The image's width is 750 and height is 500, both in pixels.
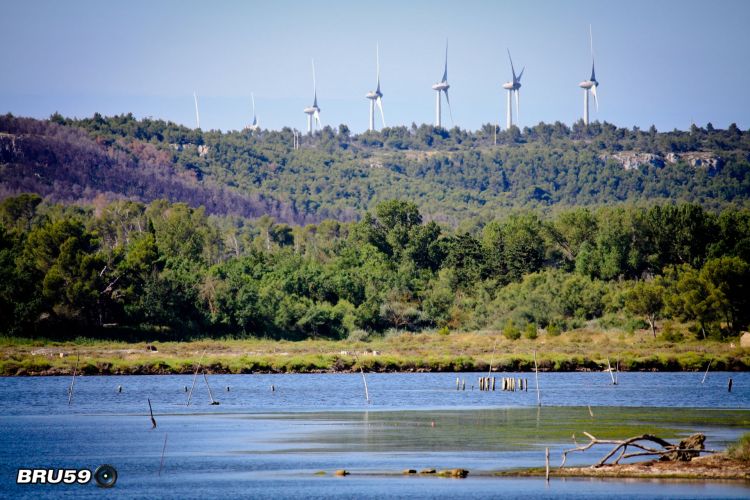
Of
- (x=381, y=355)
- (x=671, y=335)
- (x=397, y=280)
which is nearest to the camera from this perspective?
(x=381, y=355)

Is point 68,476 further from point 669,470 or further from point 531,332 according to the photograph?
point 531,332

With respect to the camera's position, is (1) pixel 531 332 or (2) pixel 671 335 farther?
(1) pixel 531 332

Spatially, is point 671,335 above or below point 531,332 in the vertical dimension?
below

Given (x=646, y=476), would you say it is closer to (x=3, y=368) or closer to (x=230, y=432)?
(x=230, y=432)

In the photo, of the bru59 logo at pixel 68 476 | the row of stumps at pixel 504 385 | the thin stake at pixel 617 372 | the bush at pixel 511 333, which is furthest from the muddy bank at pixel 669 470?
the bush at pixel 511 333

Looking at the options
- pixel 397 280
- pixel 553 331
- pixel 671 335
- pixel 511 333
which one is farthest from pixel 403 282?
pixel 671 335

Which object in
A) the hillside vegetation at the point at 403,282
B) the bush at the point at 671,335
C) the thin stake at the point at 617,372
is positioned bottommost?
the thin stake at the point at 617,372

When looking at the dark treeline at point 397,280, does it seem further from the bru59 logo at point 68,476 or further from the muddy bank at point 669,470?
the bru59 logo at point 68,476

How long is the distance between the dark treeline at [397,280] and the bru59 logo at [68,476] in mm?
64093

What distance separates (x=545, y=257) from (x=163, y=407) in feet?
276

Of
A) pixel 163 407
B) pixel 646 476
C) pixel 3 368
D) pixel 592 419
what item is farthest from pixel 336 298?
pixel 646 476

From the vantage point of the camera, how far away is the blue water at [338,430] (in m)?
→ 35.9

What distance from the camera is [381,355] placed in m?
91.2

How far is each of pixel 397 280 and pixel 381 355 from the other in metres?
38.8
